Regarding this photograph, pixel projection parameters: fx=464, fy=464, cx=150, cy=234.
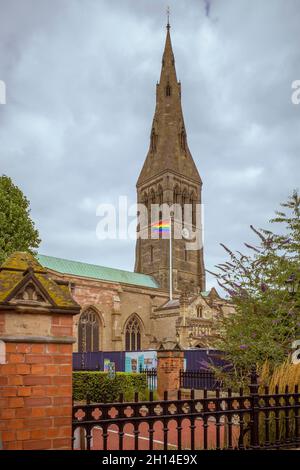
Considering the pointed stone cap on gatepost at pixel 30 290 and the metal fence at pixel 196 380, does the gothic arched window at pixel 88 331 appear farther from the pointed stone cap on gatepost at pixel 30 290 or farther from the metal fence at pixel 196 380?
the pointed stone cap on gatepost at pixel 30 290

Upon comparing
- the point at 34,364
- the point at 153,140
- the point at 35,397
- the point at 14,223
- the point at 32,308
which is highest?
the point at 153,140

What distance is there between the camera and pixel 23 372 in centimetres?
371

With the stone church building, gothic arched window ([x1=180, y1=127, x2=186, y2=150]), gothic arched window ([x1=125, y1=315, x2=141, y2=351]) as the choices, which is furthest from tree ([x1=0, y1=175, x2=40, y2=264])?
gothic arched window ([x1=180, y1=127, x2=186, y2=150])

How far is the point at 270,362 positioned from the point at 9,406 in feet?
15.3

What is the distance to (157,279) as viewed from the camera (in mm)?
52844

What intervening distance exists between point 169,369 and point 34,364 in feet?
36.2

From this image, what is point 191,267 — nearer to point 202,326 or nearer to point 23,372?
point 202,326

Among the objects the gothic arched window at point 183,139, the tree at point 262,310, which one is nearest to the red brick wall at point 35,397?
the tree at point 262,310

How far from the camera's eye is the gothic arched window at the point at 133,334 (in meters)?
43.1

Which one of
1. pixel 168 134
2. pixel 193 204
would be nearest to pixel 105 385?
pixel 193 204

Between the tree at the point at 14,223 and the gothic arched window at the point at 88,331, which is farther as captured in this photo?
the gothic arched window at the point at 88,331

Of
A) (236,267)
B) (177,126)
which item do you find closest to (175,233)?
(177,126)

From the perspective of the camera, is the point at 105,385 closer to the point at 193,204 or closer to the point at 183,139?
the point at 193,204

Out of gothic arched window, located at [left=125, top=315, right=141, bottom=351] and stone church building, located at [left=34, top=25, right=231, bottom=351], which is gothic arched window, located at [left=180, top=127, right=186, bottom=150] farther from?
gothic arched window, located at [left=125, top=315, right=141, bottom=351]
